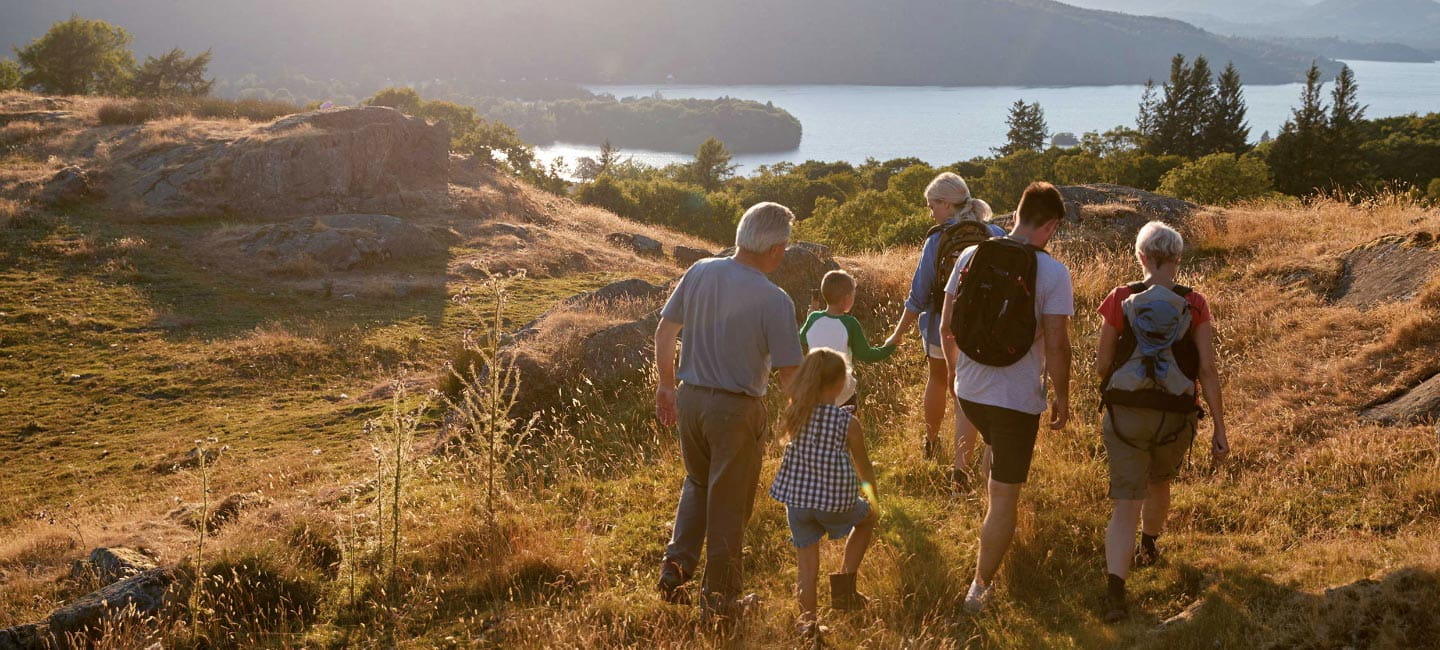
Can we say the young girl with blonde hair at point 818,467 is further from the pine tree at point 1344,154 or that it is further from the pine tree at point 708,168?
the pine tree at point 708,168

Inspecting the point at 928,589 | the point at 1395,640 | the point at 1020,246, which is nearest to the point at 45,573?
the point at 928,589

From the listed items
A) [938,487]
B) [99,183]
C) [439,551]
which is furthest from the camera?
[99,183]

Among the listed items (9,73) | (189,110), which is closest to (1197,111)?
(189,110)

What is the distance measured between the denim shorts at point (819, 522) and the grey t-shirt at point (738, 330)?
2.05 ft

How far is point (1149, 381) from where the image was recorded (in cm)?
420

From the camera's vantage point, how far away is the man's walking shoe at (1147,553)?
4848mm

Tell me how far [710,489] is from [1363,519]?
154 inches

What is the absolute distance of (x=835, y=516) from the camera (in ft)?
13.6

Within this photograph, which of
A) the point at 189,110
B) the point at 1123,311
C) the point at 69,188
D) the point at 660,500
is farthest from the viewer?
the point at 189,110

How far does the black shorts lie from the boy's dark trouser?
1167 millimetres

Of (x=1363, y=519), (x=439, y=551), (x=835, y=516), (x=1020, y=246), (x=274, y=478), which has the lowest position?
(x=274, y=478)

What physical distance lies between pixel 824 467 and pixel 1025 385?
109 cm

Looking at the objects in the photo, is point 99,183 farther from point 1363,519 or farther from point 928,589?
point 1363,519

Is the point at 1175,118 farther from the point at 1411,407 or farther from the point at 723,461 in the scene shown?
the point at 723,461
